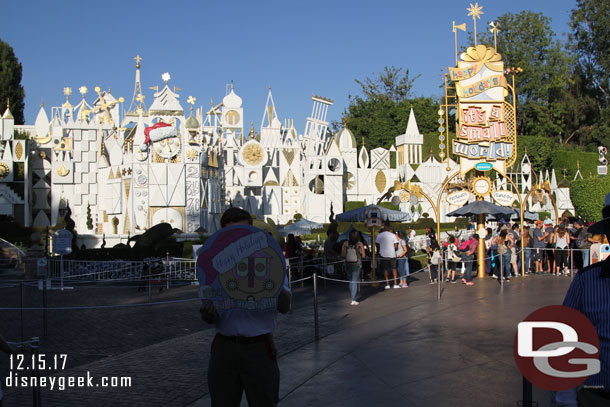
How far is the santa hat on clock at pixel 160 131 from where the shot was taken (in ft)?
108

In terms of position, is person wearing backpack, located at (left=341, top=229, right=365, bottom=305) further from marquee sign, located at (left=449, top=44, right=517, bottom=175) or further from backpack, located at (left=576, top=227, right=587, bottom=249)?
backpack, located at (left=576, top=227, right=587, bottom=249)

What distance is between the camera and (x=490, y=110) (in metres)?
20.7

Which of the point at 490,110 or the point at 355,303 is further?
the point at 490,110

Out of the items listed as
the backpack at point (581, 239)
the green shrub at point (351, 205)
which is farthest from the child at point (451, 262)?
the green shrub at point (351, 205)

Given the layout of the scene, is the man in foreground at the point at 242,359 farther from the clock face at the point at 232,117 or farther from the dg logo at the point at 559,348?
the clock face at the point at 232,117

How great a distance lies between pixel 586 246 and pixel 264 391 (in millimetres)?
17065

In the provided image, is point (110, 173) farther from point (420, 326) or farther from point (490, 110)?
point (420, 326)

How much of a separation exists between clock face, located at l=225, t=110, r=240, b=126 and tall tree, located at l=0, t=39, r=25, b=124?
26.4m

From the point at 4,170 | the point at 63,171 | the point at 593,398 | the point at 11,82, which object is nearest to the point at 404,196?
the point at 593,398

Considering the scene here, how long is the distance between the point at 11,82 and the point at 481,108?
219 feet

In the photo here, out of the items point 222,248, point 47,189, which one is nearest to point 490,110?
point 222,248

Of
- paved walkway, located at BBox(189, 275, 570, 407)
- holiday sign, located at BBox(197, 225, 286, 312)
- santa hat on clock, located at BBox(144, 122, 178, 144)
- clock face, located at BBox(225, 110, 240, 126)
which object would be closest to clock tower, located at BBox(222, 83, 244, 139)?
clock face, located at BBox(225, 110, 240, 126)

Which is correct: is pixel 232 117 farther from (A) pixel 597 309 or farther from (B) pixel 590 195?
(A) pixel 597 309

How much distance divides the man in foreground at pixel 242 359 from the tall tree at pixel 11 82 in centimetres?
7481
